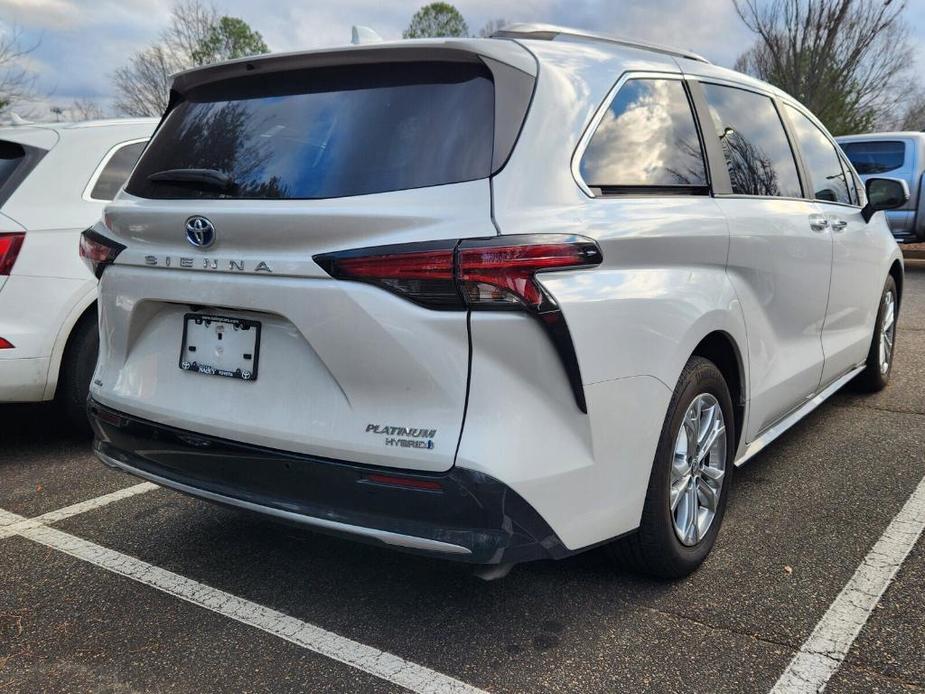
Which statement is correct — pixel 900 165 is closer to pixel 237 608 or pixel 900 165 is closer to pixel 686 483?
pixel 686 483

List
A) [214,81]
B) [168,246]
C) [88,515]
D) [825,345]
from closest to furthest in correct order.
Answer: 1. [168,246]
2. [214,81]
3. [88,515]
4. [825,345]

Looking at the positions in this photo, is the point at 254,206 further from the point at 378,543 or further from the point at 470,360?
the point at 378,543

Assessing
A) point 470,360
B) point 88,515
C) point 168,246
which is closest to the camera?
point 470,360

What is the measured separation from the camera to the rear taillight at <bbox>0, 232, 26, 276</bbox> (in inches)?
155

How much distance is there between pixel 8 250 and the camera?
3.95 meters

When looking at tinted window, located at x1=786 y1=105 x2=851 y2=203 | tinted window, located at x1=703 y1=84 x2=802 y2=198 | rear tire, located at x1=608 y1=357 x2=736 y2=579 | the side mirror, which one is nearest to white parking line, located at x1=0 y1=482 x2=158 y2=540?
rear tire, located at x1=608 y1=357 x2=736 y2=579

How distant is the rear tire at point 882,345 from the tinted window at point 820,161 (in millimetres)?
917

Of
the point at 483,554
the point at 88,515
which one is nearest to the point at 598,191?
the point at 483,554

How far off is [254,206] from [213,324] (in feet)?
1.26

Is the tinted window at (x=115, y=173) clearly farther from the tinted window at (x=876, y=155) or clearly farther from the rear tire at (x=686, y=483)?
the tinted window at (x=876, y=155)

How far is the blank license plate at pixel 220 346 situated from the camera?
7.72 ft

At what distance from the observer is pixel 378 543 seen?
2.17 meters

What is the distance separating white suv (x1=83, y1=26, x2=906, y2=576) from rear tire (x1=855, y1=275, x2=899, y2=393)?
93.4 inches

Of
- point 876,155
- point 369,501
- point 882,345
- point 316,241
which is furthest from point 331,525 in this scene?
point 876,155
